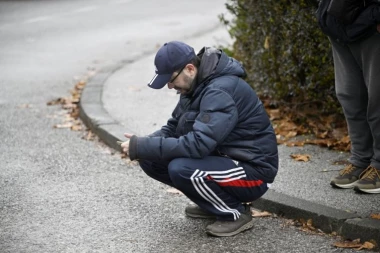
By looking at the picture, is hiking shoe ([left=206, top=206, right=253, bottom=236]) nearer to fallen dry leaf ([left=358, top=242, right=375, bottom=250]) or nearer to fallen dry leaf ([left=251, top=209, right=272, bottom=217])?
fallen dry leaf ([left=251, top=209, right=272, bottom=217])

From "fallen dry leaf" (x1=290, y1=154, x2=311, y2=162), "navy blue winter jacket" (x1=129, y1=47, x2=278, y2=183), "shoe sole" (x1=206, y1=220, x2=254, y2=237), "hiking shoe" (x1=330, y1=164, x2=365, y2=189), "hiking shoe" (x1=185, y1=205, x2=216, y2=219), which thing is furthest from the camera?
"fallen dry leaf" (x1=290, y1=154, x2=311, y2=162)

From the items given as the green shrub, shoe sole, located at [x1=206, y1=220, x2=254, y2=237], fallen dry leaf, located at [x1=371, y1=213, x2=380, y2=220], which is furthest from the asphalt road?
the green shrub

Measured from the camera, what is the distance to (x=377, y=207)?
529 cm

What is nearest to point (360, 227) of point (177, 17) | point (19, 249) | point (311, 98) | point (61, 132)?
point (19, 249)

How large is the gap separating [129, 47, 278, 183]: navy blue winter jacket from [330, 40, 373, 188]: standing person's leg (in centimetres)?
96

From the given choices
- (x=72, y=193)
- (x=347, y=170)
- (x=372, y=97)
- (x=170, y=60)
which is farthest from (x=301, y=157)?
(x=170, y=60)

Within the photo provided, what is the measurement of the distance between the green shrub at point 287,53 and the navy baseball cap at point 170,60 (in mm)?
2313

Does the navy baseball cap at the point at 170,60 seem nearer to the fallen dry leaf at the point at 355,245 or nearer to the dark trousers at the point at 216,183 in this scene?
the dark trousers at the point at 216,183

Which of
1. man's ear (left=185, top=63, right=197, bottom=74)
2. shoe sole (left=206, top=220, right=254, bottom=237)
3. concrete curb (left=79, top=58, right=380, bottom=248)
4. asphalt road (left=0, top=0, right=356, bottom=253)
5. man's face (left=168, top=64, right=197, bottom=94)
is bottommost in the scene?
asphalt road (left=0, top=0, right=356, bottom=253)

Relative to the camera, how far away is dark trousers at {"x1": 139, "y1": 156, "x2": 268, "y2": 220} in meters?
4.83

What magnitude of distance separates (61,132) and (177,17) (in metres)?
9.08

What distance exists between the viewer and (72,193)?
592cm

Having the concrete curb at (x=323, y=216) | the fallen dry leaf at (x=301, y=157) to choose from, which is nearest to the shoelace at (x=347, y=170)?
the concrete curb at (x=323, y=216)

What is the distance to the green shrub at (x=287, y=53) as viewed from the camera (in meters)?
7.00
